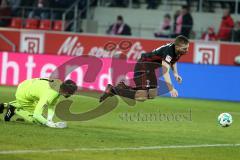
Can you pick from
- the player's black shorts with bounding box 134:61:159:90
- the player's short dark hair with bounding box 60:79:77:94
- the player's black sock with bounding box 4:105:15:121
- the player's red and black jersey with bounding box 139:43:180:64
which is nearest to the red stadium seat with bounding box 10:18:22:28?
the player's black shorts with bounding box 134:61:159:90

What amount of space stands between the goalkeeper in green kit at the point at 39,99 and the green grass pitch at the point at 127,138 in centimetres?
20

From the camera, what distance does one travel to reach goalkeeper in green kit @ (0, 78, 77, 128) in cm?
1340

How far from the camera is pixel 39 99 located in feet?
45.3

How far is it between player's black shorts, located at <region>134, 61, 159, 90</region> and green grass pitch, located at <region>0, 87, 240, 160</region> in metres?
0.69

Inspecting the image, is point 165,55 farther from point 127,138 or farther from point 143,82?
point 127,138

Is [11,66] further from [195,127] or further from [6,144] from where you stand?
[6,144]

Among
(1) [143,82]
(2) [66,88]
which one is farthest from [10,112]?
(1) [143,82]

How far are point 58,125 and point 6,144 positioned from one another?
2.30m

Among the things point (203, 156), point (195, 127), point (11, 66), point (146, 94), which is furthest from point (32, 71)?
point (203, 156)

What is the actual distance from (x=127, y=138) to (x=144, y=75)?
195 inches

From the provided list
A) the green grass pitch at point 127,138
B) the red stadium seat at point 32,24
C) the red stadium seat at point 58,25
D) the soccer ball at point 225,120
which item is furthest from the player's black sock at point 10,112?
the red stadium seat at point 32,24

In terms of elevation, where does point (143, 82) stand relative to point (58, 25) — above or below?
below

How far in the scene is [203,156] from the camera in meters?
11.2

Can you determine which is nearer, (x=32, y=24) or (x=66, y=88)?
(x=66, y=88)
